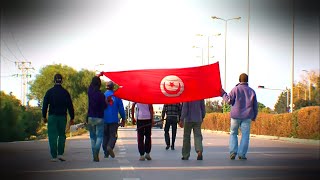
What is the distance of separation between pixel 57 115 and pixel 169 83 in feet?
9.95

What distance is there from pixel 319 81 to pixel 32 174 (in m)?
69.4

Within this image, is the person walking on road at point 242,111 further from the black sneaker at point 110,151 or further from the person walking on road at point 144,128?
the black sneaker at point 110,151

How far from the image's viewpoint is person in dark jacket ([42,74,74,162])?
14.7m

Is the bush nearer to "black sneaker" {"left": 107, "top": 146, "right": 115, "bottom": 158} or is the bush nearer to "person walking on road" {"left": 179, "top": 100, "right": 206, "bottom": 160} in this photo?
"person walking on road" {"left": 179, "top": 100, "right": 206, "bottom": 160}

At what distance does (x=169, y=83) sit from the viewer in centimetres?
1612

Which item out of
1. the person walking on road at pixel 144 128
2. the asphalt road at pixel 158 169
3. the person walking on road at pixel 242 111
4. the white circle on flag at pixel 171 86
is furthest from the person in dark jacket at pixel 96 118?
the person walking on road at pixel 242 111

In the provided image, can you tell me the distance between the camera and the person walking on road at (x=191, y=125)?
1530cm

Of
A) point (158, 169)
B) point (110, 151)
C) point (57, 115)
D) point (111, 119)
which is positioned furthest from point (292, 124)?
point (158, 169)

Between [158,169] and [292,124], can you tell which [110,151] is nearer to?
[158,169]

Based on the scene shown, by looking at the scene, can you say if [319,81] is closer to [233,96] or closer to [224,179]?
[233,96]

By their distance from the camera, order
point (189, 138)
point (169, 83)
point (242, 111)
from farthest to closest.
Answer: point (169, 83) < point (242, 111) < point (189, 138)

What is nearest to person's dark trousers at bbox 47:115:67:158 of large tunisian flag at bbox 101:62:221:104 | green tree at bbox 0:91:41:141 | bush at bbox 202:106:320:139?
large tunisian flag at bbox 101:62:221:104

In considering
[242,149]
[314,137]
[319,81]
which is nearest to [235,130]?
[242,149]

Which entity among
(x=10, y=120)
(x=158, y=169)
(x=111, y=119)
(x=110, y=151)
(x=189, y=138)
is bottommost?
(x=158, y=169)
